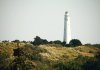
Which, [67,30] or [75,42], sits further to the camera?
[67,30]

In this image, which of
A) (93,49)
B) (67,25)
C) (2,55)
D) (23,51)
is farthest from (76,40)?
(23,51)

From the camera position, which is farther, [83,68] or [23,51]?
[23,51]

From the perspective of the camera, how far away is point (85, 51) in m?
99.1

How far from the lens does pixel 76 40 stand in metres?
126

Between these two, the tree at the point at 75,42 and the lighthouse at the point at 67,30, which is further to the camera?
the lighthouse at the point at 67,30

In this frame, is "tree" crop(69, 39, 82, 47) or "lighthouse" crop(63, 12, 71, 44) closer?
"tree" crop(69, 39, 82, 47)

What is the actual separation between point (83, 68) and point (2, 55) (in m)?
24.7

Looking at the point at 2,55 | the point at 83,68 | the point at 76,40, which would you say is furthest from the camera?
the point at 76,40

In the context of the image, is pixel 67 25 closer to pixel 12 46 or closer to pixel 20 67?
pixel 12 46

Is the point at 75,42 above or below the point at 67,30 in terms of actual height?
below

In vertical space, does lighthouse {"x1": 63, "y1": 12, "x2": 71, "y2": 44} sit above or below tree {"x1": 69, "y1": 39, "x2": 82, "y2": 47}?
above

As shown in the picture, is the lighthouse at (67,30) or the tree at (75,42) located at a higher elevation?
the lighthouse at (67,30)

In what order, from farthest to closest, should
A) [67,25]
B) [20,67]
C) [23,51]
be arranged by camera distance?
[67,25]
[23,51]
[20,67]

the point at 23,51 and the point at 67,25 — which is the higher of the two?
the point at 67,25
